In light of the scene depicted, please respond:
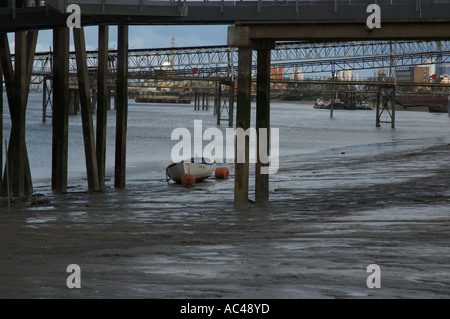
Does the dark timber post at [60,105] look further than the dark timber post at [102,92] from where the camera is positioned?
No

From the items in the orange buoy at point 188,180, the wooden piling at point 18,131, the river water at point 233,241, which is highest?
the wooden piling at point 18,131

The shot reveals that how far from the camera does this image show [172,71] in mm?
97062

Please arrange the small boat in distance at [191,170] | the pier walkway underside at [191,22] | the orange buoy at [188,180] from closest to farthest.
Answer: the pier walkway underside at [191,22], the orange buoy at [188,180], the small boat in distance at [191,170]

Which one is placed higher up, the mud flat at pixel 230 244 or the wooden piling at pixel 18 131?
the wooden piling at pixel 18 131

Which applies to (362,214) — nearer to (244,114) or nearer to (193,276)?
(244,114)

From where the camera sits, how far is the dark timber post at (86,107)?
17.5 meters

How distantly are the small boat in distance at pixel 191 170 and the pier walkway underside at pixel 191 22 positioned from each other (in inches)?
96.2

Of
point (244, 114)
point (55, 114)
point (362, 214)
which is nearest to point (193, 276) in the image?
point (362, 214)

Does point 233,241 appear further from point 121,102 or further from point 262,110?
point 121,102

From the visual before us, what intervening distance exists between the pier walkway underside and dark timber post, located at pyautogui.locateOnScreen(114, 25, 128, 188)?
25 mm

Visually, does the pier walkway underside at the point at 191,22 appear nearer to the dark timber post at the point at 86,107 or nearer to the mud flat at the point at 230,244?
the dark timber post at the point at 86,107

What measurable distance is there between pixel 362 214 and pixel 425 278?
5075mm

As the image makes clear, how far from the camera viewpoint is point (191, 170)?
70.1ft

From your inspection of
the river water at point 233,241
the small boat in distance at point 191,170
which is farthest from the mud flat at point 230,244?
A: the small boat in distance at point 191,170
